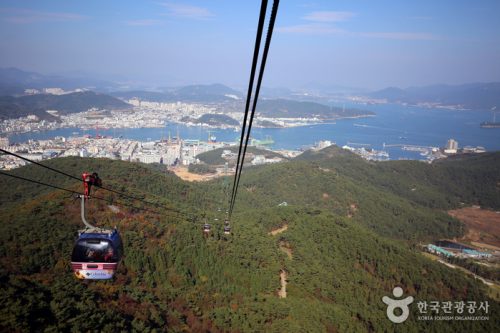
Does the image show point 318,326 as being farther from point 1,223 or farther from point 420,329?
point 1,223

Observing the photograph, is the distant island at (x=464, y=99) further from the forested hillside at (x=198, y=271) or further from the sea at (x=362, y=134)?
the forested hillside at (x=198, y=271)

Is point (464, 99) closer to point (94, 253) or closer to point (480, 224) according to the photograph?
point (480, 224)

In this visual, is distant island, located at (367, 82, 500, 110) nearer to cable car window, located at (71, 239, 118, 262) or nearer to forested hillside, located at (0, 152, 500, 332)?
forested hillside, located at (0, 152, 500, 332)

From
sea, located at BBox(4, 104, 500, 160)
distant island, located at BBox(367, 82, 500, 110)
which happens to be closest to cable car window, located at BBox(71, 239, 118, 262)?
sea, located at BBox(4, 104, 500, 160)

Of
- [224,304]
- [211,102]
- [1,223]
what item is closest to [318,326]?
[224,304]

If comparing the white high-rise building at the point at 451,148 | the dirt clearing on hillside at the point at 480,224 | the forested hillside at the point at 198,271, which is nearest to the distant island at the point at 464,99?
the white high-rise building at the point at 451,148
